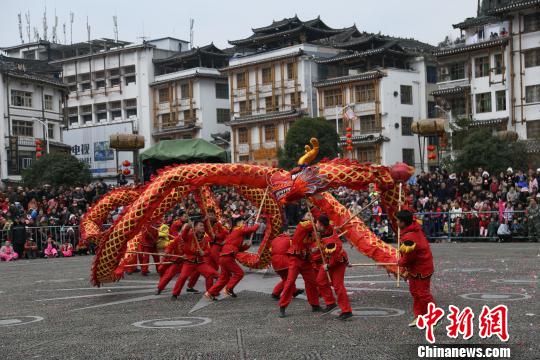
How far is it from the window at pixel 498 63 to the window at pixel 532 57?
1583mm

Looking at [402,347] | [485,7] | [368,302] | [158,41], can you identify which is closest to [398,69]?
[485,7]

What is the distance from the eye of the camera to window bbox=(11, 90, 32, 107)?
5808cm

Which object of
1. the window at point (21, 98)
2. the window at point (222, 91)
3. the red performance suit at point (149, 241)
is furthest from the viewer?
the window at point (222, 91)

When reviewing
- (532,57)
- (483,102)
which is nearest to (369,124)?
(483,102)

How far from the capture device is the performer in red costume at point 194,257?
14.3 metres

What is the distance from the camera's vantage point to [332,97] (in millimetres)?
58000

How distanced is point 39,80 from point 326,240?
51.1 metres

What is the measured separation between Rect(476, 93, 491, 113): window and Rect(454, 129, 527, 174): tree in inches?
466

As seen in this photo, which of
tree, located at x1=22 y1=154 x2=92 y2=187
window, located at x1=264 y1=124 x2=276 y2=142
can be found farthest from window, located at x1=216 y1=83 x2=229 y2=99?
tree, located at x1=22 y1=154 x2=92 y2=187

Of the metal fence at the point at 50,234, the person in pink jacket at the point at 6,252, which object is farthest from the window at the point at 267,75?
the person in pink jacket at the point at 6,252

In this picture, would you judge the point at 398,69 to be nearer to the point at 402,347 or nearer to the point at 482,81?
the point at 482,81

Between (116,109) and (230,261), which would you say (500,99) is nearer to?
(116,109)

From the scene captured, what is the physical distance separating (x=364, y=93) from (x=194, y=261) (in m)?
43.3

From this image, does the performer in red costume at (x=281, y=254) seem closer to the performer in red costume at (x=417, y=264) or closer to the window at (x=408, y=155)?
the performer in red costume at (x=417, y=264)
